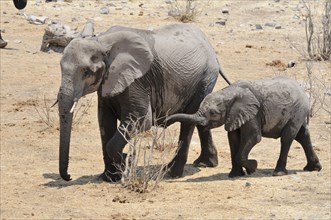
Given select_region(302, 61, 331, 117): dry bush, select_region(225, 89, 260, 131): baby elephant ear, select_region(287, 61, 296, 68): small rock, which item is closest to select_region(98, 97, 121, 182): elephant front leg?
select_region(225, 89, 260, 131): baby elephant ear

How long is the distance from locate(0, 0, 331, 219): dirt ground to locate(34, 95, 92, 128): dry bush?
0.03 meters

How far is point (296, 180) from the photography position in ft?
29.3

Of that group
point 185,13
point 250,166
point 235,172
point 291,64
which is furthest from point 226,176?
point 185,13

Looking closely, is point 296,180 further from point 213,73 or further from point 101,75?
point 101,75

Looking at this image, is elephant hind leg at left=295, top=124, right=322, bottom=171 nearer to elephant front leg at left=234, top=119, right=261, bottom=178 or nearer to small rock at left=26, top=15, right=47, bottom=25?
elephant front leg at left=234, top=119, right=261, bottom=178

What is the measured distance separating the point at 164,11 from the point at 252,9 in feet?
6.13

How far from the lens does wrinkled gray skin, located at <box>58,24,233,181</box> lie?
8.36m

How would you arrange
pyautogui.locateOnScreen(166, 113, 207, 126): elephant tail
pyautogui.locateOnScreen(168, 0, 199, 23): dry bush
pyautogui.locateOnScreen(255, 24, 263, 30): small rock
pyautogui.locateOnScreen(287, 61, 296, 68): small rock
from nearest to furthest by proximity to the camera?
pyautogui.locateOnScreen(166, 113, 207, 126): elephant tail < pyautogui.locateOnScreen(287, 61, 296, 68): small rock < pyautogui.locateOnScreen(255, 24, 263, 30): small rock < pyautogui.locateOnScreen(168, 0, 199, 23): dry bush

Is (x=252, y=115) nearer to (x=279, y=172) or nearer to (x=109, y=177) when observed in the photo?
(x=279, y=172)

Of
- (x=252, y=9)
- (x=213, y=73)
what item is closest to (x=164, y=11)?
(x=252, y=9)

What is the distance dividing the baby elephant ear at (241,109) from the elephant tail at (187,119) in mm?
242

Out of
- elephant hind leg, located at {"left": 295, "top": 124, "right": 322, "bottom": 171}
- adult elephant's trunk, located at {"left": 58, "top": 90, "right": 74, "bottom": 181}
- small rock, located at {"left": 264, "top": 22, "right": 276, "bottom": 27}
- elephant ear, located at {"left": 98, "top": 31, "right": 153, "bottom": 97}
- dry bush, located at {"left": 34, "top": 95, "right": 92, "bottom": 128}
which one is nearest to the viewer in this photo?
adult elephant's trunk, located at {"left": 58, "top": 90, "right": 74, "bottom": 181}

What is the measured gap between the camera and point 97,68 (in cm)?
848

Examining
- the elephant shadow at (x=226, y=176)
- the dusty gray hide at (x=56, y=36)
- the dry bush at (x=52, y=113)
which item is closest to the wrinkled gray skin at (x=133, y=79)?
the elephant shadow at (x=226, y=176)
